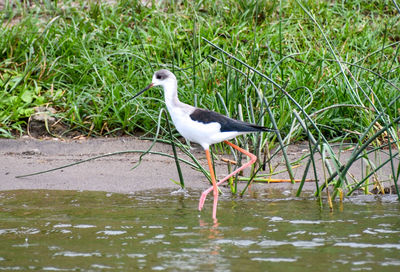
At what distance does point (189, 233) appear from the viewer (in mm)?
4348

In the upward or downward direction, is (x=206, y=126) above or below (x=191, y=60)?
below

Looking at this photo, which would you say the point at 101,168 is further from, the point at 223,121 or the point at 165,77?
the point at 223,121

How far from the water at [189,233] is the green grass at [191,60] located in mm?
1337

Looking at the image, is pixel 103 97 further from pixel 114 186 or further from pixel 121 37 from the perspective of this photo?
pixel 114 186

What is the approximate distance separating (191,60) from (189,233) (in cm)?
351

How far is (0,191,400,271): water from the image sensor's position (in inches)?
146

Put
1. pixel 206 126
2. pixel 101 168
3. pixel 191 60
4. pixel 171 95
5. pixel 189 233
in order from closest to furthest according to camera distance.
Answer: pixel 189 233 → pixel 206 126 → pixel 171 95 → pixel 101 168 → pixel 191 60

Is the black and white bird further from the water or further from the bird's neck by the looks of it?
the water

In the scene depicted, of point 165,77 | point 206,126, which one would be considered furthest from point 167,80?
point 206,126

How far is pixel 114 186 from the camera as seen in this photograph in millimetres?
5770

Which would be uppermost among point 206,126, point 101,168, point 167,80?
point 167,80

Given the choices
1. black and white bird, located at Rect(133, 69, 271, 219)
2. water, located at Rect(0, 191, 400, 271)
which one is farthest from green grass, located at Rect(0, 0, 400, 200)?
water, located at Rect(0, 191, 400, 271)

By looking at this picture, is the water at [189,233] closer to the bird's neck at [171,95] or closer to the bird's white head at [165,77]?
the bird's neck at [171,95]

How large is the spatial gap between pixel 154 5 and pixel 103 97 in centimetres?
172
